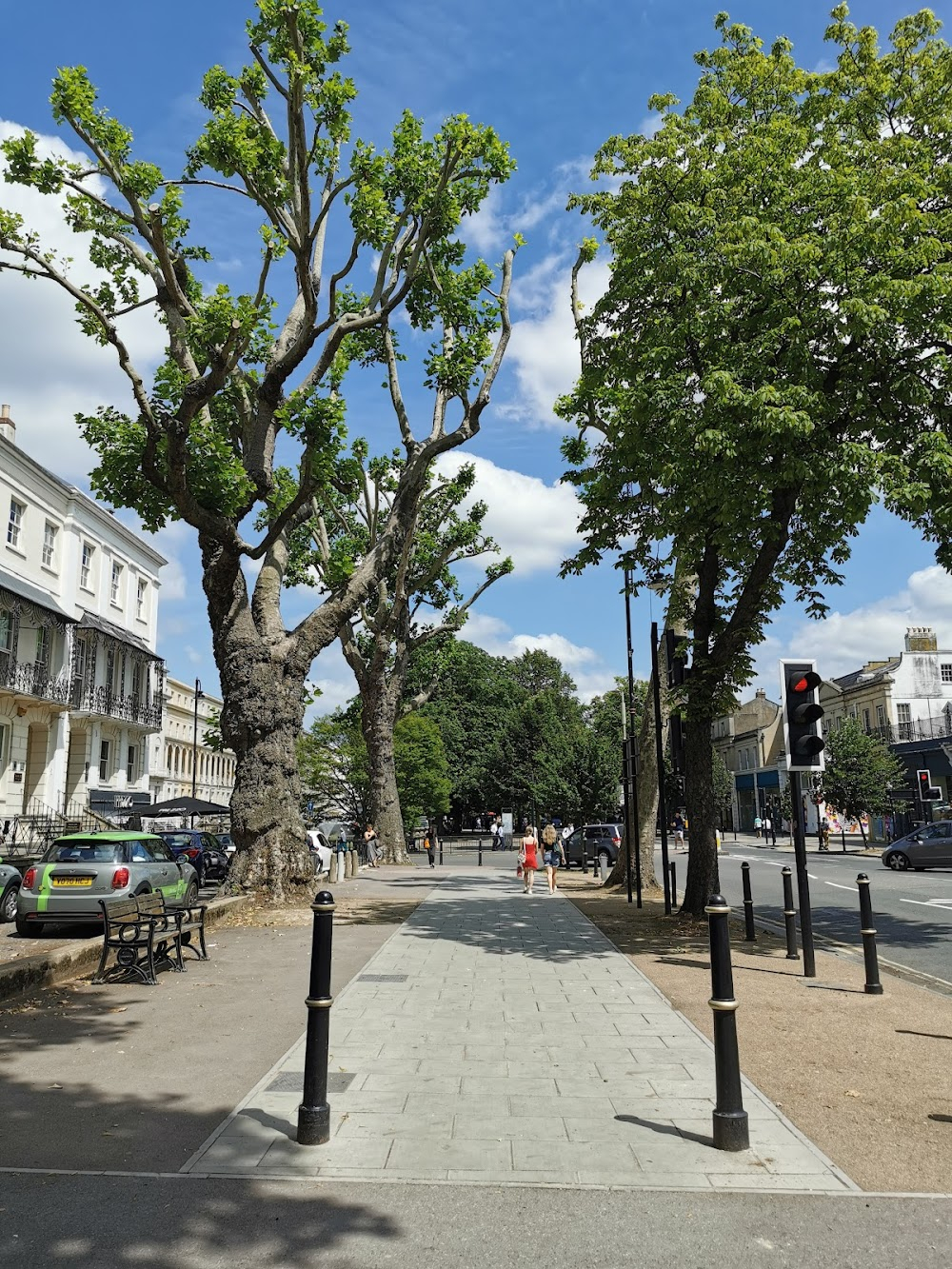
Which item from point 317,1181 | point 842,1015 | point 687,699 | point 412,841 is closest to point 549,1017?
point 842,1015

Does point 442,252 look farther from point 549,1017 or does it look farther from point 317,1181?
point 317,1181

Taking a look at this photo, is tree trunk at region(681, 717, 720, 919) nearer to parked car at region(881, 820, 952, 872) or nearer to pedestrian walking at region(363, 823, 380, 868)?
pedestrian walking at region(363, 823, 380, 868)

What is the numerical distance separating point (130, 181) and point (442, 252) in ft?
23.0

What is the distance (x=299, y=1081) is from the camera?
5.91 metres

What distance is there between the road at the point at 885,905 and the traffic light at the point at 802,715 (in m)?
2.69

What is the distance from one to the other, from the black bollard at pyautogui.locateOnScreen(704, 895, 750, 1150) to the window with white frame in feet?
108

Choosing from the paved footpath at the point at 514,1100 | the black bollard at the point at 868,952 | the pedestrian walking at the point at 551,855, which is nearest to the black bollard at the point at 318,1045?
the paved footpath at the point at 514,1100

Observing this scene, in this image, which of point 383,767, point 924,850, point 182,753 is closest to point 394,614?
point 383,767

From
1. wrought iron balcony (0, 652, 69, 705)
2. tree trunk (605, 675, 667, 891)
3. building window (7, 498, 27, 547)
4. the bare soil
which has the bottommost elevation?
the bare soil

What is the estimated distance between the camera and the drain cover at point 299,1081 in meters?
5.75

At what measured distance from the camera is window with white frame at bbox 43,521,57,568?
111 feet

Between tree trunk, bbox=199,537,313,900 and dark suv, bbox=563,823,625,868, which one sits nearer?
tree trunk, bbox=199,537,313,900

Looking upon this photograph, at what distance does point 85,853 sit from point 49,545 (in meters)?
23.5

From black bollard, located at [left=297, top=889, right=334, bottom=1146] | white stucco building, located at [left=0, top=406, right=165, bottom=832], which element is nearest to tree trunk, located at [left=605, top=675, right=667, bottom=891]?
black bollard, located at [left=297, top=889, right=334, bottom=1146]
